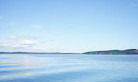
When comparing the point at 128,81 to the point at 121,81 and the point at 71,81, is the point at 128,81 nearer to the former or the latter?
the point at 121,81

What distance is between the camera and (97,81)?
18078 millimetres

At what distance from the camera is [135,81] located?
17.9 metres

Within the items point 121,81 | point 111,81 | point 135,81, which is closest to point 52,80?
point 111,81

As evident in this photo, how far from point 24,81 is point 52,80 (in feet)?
11.2

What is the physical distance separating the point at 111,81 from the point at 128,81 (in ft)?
7.23

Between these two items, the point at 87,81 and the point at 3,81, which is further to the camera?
the point at 87,81

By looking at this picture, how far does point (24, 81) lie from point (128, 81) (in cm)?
1283

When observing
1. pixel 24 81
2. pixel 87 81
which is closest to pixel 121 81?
pixel 87 81

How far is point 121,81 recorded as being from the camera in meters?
18.2

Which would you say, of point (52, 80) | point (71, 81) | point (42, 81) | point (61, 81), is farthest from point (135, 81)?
→ point (42, 81)

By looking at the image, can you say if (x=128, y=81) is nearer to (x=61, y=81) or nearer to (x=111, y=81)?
(x=111, y=81)

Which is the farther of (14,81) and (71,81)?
(71,81)

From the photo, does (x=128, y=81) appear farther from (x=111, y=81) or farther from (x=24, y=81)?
(x=24, y=81)

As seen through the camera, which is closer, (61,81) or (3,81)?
(3,81)
